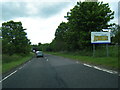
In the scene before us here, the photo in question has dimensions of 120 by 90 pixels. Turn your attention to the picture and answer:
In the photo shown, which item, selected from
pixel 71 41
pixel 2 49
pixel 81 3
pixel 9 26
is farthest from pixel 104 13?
pixel 9 26

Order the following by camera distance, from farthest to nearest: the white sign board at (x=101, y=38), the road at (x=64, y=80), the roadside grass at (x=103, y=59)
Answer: the white sign board at (x=101, y=38)
the roadside grass at (x=103, y=59)
the road at (x=64, y=80)

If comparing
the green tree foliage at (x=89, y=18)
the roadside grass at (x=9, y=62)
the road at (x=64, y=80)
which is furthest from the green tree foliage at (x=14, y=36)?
the road at (x=64, y=80)

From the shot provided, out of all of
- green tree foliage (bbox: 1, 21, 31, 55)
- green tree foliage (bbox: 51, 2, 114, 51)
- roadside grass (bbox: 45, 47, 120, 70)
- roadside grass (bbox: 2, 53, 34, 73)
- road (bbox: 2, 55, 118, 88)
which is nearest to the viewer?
road (bbox: 2, 55, 118, 88)

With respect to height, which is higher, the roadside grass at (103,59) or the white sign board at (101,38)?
the white sign board at (101,38)

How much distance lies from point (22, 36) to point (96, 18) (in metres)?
22.5

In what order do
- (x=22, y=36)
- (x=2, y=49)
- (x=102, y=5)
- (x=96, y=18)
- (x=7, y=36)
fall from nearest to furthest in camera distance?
(x=96, y=18) < (x=102, y=5) < (x=2, y=49) < (x=7, y=36) < (x=22, y=36)

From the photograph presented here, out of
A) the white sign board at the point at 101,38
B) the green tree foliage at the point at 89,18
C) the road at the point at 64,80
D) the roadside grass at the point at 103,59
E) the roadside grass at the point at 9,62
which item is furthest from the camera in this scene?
the green tree foliage at the point at 89,18

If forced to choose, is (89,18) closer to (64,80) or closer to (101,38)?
(101,38)

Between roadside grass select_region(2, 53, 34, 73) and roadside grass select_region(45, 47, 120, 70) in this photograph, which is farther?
roadside grass select_region(2, 53, 34, 73)

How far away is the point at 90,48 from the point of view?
41.5 meters

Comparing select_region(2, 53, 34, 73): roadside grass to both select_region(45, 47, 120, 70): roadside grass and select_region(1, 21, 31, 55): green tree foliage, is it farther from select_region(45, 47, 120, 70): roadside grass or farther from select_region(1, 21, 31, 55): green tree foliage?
select_region(1, 21, 31, 55): green tree foliage

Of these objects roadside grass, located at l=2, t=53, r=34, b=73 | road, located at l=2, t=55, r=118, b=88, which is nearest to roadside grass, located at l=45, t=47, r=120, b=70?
road, located at l=2, t=55, r=118, b=88

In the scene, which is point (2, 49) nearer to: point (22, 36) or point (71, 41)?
point (22, 36)

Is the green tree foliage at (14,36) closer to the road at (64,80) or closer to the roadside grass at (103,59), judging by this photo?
the roadside grass at (103,59)
